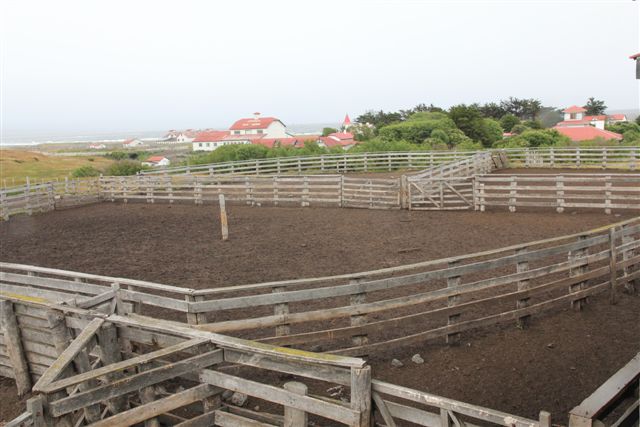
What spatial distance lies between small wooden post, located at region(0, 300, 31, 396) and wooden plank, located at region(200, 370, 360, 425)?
2857 millimetres

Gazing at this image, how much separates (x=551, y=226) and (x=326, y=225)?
6.00m

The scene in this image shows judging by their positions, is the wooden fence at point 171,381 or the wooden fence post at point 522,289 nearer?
the wooden fence at point 171,381

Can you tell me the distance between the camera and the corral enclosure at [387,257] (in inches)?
247

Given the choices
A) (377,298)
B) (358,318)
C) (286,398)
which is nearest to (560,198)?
(377,298)

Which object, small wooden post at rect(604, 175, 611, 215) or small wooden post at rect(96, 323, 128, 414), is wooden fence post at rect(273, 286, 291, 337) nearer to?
small wooden post at rect(96, 323, 128, 414)

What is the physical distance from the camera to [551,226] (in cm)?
1409

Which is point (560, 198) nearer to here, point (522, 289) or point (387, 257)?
point (387, 257)

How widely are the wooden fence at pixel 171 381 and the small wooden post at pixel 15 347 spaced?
0.01m

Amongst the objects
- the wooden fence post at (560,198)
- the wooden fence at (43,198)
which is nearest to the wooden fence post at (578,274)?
the wooden fence post at (560,198)

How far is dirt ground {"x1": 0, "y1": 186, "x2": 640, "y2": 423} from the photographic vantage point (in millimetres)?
6184

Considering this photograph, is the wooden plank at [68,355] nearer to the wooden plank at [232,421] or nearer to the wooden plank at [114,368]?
the wooden plank at [114,368]

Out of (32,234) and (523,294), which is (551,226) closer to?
(523,294)

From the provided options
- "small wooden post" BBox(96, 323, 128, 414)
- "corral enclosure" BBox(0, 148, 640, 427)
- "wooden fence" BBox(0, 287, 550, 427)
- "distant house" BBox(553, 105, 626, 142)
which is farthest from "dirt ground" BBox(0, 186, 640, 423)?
"distant house" BBox(553, 105, 626, 142)

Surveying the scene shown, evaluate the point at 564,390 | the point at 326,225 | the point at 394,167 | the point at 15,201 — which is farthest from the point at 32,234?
the point at 394,167
